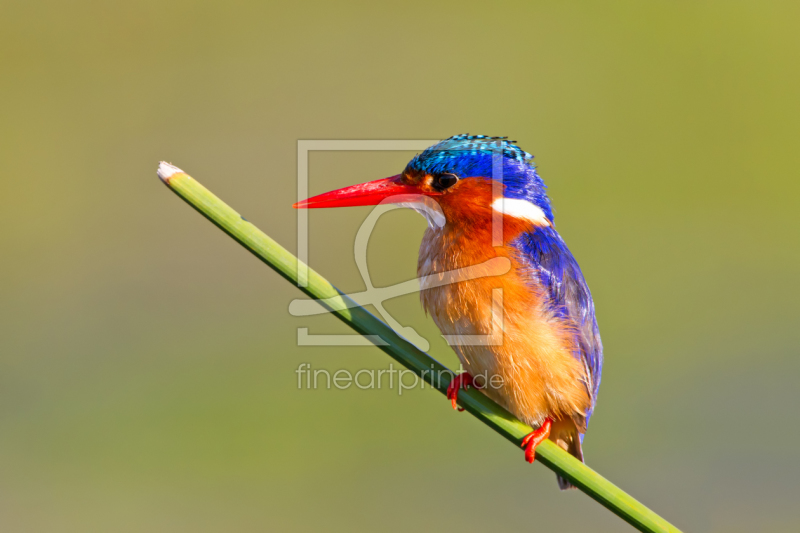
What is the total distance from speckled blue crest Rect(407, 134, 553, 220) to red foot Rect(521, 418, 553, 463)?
0.60 m

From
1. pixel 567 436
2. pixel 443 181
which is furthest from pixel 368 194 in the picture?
pixel 567 436

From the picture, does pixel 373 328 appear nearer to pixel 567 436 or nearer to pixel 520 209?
pixel 520 209

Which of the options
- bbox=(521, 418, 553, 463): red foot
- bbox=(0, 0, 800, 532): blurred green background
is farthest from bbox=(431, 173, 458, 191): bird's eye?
bbox=(0, 0, 800, 532): blurred green background

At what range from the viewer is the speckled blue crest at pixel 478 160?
5.67ft

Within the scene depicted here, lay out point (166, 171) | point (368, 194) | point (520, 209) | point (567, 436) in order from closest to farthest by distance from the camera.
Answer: point (166, 171) → point (368, 194) → point (520, 209) → point (567, 436)

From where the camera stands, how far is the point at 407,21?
6.55m

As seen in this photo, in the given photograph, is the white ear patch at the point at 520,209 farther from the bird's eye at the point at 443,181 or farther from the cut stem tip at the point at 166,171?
the cut stem tip at the point at 166,171

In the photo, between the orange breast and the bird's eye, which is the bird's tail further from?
the bird's eye

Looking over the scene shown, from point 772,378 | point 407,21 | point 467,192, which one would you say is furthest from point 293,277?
point 407,21

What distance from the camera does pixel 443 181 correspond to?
1.75 meters

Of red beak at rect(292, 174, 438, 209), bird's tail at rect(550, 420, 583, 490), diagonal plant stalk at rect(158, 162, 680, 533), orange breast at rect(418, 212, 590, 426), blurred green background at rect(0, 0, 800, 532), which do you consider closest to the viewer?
diagonal plant stalk at rect(158, 162, 680, 533)

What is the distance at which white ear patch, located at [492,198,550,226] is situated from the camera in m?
1.76

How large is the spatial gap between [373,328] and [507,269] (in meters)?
0.57

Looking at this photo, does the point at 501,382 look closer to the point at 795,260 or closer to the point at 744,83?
the point at 795,260
